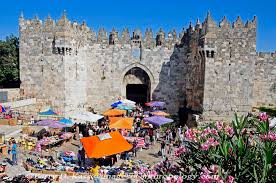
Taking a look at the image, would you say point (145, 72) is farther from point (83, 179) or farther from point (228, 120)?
point (83, 179)

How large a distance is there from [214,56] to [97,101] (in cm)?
1010

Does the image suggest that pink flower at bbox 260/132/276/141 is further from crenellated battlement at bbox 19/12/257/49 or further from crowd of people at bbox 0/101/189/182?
crenellated battlement at bbox 19/12/257/49

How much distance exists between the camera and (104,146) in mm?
11438

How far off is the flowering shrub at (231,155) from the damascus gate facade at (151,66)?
1374 cm

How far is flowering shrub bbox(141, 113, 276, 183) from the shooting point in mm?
5035

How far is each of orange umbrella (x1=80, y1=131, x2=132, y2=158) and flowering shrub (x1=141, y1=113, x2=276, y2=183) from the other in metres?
5.21

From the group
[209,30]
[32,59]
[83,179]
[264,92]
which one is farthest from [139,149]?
[264,92]

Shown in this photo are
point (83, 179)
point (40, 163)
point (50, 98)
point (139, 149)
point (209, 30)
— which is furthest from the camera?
point (50, 98)

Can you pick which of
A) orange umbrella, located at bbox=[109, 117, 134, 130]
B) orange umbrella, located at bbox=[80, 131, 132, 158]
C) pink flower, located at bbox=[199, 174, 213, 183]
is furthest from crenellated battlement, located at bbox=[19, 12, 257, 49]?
pink flower, located at bbox=[199, 174, 213, 183]

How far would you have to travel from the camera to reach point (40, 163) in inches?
474

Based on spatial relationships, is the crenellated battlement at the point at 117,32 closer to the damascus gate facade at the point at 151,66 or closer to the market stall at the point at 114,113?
the damascus gate facade at the point at 151,66

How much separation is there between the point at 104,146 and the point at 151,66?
44.9 feet

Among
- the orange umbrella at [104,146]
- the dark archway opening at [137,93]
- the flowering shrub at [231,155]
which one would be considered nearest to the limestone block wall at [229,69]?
the dark archway opening at [137,93]

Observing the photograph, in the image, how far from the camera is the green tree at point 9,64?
25.5 metres
